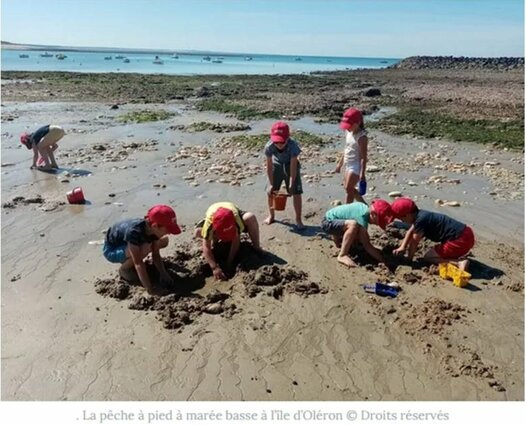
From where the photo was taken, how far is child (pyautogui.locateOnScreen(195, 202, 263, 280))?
6.07 m

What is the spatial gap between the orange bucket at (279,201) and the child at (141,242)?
2186mm

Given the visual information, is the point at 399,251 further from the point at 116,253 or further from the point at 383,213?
the point at 116,253

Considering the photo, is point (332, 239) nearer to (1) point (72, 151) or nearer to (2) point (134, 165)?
(2) point (134, 165)

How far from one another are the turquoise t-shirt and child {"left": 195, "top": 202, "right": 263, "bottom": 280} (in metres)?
1.12

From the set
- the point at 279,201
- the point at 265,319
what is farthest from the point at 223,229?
the point at 279,201

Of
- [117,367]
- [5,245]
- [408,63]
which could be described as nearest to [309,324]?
[117,367]

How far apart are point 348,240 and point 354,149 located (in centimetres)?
181

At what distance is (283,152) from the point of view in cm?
770

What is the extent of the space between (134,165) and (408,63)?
7529 cm

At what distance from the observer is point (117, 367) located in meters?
4.54

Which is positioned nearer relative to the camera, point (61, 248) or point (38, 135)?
point (61, 248)

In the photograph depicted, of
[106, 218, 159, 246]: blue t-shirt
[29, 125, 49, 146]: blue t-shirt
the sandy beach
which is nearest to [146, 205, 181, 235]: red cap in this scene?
[106, 218, 159, 246]: blue t-shirt

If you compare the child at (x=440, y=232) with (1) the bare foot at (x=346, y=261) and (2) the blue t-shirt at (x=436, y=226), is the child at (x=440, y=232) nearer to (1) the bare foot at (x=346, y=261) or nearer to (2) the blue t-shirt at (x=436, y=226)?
(2) the blue t-shirt at (x=436, y=226)

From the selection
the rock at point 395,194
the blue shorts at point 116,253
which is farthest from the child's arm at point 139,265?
the rock at point 395,194
